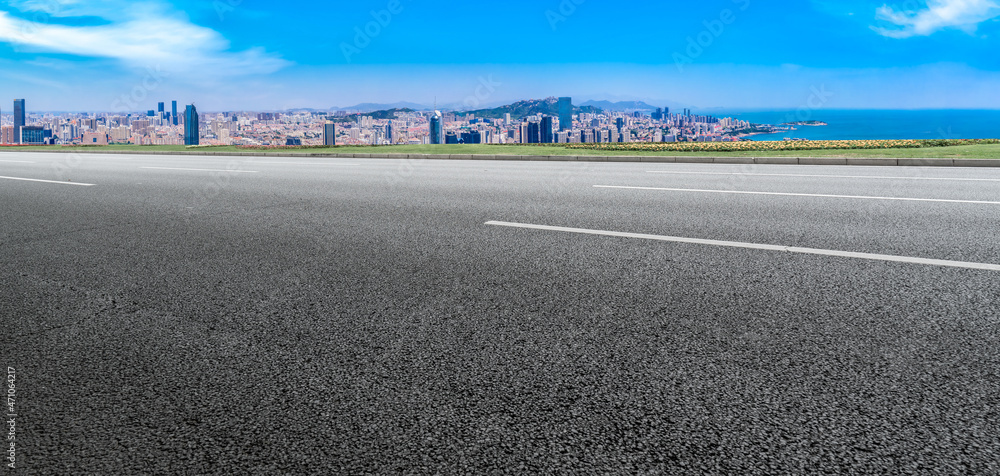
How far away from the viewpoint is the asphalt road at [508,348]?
6.96ft

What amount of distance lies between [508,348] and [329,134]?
1063 inches

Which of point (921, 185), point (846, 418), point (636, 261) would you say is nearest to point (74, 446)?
point (846, 418)

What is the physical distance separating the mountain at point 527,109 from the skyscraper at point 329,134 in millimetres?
12254

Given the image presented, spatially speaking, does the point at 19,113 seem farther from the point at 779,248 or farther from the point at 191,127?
the point at 779,248

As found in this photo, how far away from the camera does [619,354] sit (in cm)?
286

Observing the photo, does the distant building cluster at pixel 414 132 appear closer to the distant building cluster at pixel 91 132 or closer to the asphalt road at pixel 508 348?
the distant building cluster at pixel 91 132

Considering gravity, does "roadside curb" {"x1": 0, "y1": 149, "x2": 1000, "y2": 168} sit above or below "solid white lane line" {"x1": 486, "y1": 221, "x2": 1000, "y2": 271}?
above

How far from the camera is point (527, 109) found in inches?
1777

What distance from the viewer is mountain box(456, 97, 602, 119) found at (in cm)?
4094

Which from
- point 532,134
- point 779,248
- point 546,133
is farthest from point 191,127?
point 779,248

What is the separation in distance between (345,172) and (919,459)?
12375 mm

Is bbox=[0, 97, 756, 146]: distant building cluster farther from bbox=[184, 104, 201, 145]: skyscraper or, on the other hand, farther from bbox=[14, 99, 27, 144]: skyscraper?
bbox=[14, 99, 27, 144]: skyscraper

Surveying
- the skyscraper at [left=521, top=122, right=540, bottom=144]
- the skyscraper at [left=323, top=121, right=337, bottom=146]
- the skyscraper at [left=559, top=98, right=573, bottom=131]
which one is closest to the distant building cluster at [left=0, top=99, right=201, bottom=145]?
the skyscraper at [left=323, top=121, right=337, bottom=146]

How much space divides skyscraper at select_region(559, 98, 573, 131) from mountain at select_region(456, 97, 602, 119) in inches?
210
